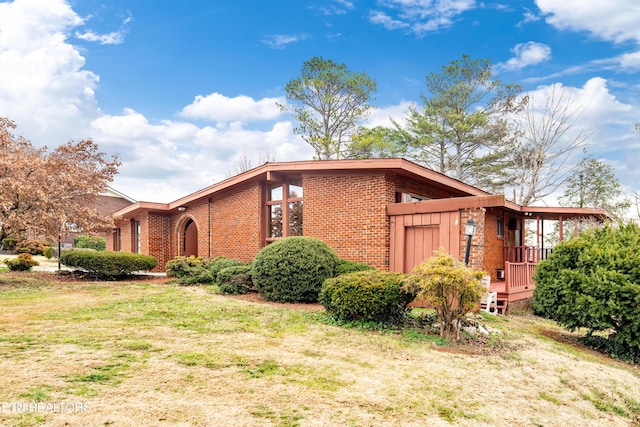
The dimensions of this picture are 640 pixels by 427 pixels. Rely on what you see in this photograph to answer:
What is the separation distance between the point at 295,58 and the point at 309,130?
14.1ft

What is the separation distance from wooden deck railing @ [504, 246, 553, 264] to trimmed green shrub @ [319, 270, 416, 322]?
10.2 meters

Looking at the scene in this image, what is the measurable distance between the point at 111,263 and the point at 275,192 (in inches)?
289

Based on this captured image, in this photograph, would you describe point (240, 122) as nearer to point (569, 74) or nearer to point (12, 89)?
point (12, 89)

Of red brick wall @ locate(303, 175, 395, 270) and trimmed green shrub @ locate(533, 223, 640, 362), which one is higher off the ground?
red brick wall @ locate(303, 175, 395, 270)

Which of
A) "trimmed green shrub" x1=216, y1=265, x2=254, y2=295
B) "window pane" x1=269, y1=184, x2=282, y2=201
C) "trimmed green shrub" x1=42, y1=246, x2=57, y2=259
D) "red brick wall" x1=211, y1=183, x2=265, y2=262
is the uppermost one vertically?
"window pane" x1=269, y1=184, x2=282, y2=201

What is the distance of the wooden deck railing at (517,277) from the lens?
35.5ft

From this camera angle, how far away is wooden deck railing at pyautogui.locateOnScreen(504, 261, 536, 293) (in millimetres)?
10812

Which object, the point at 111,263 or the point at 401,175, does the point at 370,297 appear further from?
the point at 111,263

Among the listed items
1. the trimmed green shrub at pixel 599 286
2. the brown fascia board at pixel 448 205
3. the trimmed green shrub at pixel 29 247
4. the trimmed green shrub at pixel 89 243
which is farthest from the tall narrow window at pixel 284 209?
the trimmed green shrub at pixel 89 243

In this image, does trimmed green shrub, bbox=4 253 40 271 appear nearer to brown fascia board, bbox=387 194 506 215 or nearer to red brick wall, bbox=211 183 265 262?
red brick wall, bbox=211 183 265 262

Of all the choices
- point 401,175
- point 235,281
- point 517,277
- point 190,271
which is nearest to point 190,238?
point 190,271

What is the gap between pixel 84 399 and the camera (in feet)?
11.5

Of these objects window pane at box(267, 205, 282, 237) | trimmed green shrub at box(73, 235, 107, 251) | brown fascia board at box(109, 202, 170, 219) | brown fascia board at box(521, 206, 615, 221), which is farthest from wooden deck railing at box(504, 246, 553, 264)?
trimmed green shrub at box(73, 235, 107, 251)

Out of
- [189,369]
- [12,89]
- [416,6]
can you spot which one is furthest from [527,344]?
[12,89]
